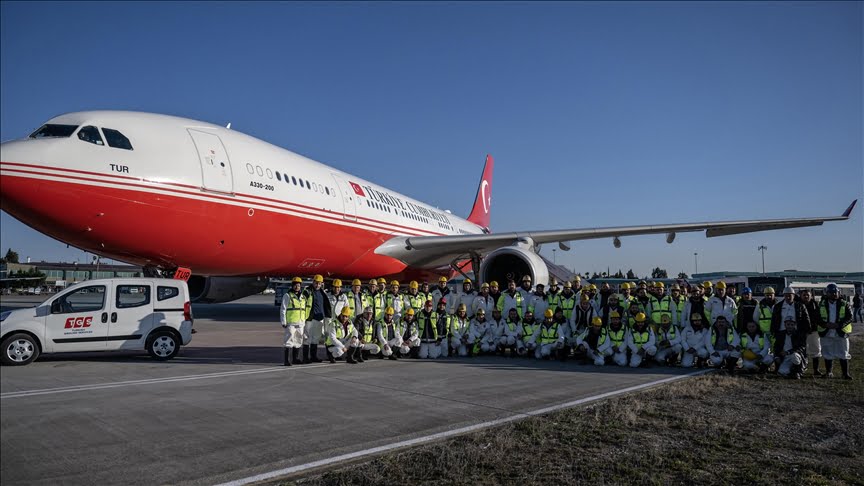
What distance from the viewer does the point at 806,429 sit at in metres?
5.44

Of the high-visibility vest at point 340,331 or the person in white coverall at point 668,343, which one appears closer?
the high-visibility vest at point 340,331

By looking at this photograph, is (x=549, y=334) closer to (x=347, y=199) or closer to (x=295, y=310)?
(x=295, y=310)

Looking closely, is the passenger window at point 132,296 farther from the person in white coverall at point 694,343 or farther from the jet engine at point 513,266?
the person in white coverall at point 694,343

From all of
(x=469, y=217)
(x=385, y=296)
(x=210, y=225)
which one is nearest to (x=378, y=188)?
(x=385, y=296)

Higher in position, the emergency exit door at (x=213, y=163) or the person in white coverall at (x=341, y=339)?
the emergency exit door at (x=213, y=163)

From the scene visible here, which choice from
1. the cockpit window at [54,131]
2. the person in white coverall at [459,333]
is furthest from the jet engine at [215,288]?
the cockpit window at [54,131]

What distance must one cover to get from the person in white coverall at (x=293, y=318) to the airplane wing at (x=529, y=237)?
5.96m

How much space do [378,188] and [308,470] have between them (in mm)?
13052

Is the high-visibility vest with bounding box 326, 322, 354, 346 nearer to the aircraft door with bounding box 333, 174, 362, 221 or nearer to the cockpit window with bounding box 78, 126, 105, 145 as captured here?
the aircraft door with bounding box 333, 174, 362, 221

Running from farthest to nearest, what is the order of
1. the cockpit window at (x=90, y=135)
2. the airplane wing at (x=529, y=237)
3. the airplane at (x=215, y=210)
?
the airplane wing at (x=529, y=237) → the cockpit window at (x=90, y=135) → the airplane at (x=215, y=210)

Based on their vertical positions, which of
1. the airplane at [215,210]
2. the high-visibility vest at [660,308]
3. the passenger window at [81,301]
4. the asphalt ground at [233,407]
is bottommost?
the asphalt ground at [233,407]

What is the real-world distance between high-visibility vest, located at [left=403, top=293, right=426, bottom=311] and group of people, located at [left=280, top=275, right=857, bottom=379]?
0.08 ft

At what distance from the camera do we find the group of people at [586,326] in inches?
369

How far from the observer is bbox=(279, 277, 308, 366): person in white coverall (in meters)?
9.06
